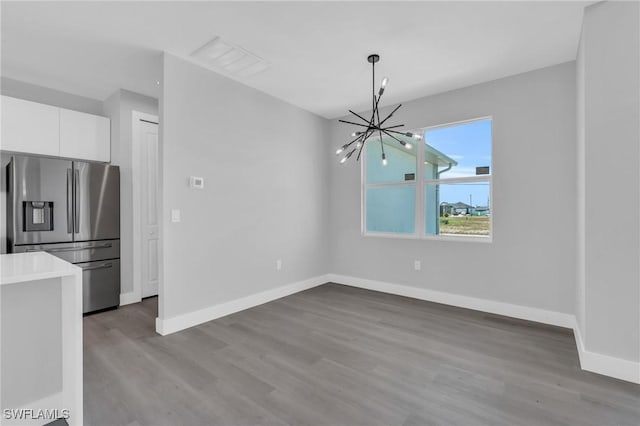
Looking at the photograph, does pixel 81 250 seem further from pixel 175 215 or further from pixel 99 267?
pixel 175 215

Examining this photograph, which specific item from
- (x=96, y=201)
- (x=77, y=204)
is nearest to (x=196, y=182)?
(x=96, y=201)

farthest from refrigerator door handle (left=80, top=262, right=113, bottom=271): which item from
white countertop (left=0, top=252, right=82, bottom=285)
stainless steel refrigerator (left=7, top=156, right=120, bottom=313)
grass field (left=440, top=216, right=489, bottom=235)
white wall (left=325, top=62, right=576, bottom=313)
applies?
grass field (left=440, top=216, right=489, bottom=235)

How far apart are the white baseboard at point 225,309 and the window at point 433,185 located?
1.45 metres

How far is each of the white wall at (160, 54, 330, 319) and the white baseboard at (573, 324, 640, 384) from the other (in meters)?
3.27

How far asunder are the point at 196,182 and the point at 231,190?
46 centimetres

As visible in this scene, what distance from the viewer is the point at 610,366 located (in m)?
2.21

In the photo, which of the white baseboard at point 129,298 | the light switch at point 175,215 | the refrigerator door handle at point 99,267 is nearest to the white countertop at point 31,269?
the light switch at point 175,215

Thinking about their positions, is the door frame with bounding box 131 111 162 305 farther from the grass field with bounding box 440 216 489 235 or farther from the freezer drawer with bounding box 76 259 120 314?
the grass field with bounding box 440 216 489 235

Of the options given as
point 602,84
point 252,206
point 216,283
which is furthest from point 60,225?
point 602,84

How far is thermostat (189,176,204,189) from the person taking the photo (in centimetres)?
320

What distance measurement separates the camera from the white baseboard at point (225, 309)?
9.78ft

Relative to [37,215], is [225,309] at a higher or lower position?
lower

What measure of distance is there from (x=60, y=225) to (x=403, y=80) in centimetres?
430

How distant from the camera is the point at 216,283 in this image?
343 centimetres
